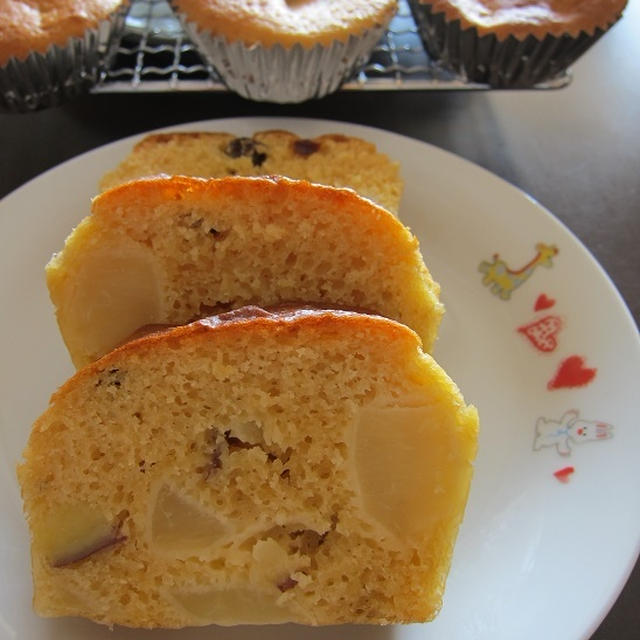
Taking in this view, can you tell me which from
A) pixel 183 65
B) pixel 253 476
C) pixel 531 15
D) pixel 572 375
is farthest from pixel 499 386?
pixel 183 65

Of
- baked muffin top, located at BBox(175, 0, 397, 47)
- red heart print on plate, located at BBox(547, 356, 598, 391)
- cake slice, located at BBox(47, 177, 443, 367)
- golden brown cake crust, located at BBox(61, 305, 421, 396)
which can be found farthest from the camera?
baked muffin top, located at BBox(175, 0, 397, 47)

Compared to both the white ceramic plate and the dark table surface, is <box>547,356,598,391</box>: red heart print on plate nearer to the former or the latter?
the white ceramic plate

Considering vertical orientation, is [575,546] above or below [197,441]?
below

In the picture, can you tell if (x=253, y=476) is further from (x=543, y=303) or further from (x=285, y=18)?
(x=285, y=18)

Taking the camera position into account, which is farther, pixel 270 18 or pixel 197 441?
pixel 270 18

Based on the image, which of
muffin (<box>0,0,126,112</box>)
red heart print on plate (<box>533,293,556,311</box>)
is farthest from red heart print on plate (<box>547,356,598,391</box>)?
muffin (<box>0,0,126,112</box>)

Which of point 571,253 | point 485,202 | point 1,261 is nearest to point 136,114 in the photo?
point 1,261

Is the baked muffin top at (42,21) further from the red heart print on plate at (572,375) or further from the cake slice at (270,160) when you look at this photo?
the red heart print on plate at (572,375)

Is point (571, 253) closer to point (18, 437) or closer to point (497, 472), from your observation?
point (497, 472)
